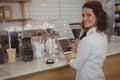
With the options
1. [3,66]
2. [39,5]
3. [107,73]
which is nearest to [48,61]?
[3,66]

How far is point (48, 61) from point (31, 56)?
19 cm

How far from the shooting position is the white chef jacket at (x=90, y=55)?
1.59m

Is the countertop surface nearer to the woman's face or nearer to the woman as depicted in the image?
the woman

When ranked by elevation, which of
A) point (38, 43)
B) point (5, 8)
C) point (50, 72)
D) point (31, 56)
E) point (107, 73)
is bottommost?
point (107, 73)

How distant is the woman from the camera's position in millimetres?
1604

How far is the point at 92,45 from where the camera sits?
1.59m

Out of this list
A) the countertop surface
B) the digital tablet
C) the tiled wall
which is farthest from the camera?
the tiled wall

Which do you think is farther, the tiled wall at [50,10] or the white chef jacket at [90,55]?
the tiled wall at [50,10]

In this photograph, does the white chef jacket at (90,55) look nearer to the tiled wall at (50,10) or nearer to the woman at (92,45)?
the woman at (92,45)

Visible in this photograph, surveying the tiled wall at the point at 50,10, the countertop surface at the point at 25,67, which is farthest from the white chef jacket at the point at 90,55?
the tiled wall at the point at 50,10

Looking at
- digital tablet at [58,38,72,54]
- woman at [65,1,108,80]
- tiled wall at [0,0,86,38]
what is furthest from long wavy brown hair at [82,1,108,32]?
tiled wall at [0,0,86,38]

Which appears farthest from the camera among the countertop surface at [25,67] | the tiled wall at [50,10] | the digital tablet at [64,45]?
the tiled wall at [50,10]

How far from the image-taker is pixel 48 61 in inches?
74.9

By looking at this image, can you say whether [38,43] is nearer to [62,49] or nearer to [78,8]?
[62,49]
